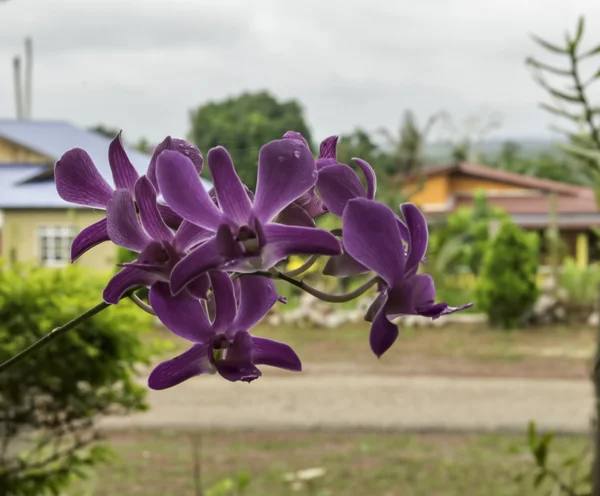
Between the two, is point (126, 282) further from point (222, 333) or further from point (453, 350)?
point (453, 350)

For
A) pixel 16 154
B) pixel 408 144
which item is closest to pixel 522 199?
pixel 408 144

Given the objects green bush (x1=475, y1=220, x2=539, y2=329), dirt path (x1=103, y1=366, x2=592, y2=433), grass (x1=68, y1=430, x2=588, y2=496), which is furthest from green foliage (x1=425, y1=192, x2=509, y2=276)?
grass (x1=68, y1=430, x2=588, y2=496)

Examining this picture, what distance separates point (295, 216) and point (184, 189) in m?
0.04

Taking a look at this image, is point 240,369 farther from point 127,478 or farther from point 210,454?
point 210,454

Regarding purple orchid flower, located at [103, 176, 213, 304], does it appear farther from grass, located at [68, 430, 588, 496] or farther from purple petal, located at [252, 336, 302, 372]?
grass, located at [68, 430, 588, 496]

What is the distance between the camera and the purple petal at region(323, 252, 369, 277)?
0.23m

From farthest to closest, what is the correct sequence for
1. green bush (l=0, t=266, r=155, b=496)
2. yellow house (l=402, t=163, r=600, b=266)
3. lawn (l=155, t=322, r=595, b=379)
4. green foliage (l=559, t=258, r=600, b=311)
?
yellow house (l=402, t=163, r=600, b=266), green foliage (l=559, t=258, r=600, b=311), lawn (l=155, t=322, r=595, b=379), green bush (l=0, t=266, r=155, b=496)

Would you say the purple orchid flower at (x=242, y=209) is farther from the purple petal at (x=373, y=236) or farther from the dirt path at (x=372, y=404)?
the dirt path at (x=372, y=404)

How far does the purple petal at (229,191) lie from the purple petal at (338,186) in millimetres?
21

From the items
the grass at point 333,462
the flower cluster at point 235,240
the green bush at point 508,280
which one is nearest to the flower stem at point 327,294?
the flower cluster at point 235,240

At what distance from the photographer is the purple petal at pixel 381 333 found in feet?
0.74

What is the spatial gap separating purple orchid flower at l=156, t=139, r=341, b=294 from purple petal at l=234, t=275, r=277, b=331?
3 centimetres

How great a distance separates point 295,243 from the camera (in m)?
0.21

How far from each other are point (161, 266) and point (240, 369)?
0.04 meters
